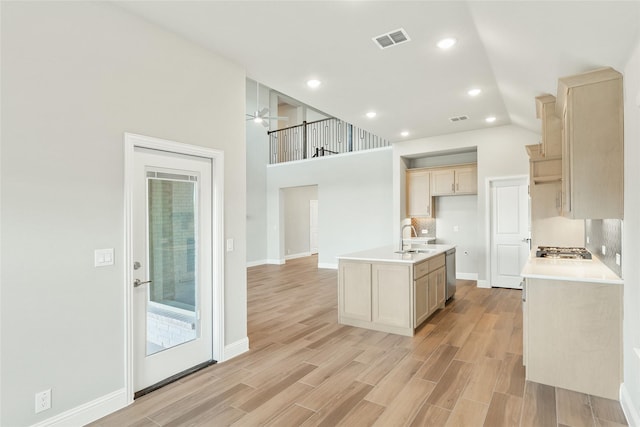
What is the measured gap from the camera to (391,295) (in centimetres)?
406

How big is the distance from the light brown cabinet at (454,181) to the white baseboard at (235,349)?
5178 mm

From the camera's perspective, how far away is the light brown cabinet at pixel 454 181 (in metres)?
6.82

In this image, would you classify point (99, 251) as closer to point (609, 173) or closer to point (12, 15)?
point (12, 15)

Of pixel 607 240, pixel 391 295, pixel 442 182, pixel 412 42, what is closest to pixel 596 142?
pixel 607 240

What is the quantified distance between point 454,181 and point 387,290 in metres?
3.84

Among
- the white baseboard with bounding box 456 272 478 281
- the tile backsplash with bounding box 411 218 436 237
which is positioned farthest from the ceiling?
the white baseboard with bounding box 456 272 478 281

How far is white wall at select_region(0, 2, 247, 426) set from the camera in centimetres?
206

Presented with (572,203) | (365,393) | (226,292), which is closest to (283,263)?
(226,292)

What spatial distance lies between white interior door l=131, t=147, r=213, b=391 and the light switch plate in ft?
0.66

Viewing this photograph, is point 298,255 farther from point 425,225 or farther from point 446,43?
point 446,43

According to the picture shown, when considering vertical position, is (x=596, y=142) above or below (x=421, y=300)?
above

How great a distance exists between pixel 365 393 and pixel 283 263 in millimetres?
7426

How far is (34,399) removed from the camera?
2127 millimetres

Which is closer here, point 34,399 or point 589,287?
point 34,399
